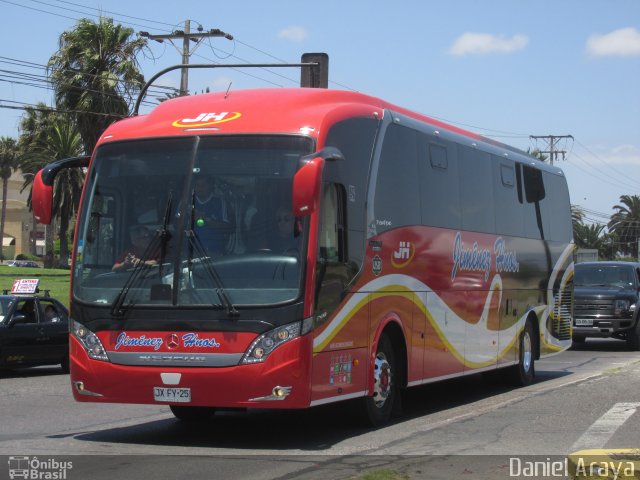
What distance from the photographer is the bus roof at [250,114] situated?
34.1 feet

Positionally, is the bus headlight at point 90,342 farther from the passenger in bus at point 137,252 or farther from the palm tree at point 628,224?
the palm tree at point 628,224

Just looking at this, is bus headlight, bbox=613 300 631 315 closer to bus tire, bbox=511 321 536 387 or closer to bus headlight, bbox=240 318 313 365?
bus tire, bbox=511 321 536 387

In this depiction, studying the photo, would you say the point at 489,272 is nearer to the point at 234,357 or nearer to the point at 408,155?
the point at 408,155

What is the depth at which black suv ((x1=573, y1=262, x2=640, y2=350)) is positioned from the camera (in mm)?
26250

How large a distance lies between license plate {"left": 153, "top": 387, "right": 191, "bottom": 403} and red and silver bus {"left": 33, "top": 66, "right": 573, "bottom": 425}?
14mm

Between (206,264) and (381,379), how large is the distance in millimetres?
2755

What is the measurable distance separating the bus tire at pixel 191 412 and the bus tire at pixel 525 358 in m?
6.69

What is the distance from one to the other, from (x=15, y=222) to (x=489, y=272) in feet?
359

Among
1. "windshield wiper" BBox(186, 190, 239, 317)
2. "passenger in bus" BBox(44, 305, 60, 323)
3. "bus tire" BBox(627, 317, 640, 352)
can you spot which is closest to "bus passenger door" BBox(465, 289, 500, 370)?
"windshield wiper" BBox(186, 190, 239, 317)

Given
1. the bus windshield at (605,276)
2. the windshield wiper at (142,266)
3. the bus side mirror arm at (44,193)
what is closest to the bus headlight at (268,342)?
the windshield wiper at (142,266)

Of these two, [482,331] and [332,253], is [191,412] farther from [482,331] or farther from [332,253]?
[482,331]

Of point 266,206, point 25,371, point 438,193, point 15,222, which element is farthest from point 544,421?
point 15,222

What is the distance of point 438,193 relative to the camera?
529 inches

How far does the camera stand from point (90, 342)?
10266 millimetres
